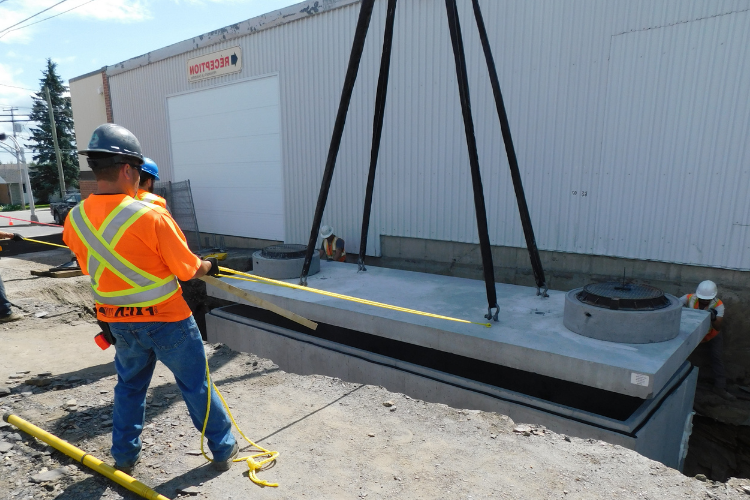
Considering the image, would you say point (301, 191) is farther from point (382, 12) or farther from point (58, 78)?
point (58, 78)

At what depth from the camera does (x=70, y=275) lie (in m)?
9.52

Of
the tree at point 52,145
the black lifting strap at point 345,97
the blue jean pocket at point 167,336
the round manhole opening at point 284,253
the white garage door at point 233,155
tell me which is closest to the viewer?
the blue jean pocket at point 167,336

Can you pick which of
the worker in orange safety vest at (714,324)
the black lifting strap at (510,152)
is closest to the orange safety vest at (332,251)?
the black lifting strap at (510,152)

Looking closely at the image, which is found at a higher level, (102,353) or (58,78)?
(58,78)

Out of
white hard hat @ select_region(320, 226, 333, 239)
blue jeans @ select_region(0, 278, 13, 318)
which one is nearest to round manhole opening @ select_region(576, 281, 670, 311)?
white hard hat @ select_region(320, 226, 333, 239)

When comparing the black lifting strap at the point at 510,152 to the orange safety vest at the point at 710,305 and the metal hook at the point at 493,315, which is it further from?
the orange safety vest at the point at 710,305

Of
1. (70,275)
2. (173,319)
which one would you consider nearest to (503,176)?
(173,319)

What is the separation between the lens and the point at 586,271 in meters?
7.17

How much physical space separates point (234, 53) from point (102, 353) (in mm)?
8354

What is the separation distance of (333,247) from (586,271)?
4702mm

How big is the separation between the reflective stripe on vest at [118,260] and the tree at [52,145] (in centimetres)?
4790

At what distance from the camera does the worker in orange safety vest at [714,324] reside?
566 centimetres

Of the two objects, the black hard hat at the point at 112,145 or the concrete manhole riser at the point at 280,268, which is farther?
the concrete manhole riser at the point at 280,268

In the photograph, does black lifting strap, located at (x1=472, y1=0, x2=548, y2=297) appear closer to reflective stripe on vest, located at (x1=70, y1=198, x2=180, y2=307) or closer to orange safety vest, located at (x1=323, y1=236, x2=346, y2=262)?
orange safety vest, located at (x1=323, y1=236, x2=346, y2=262)
